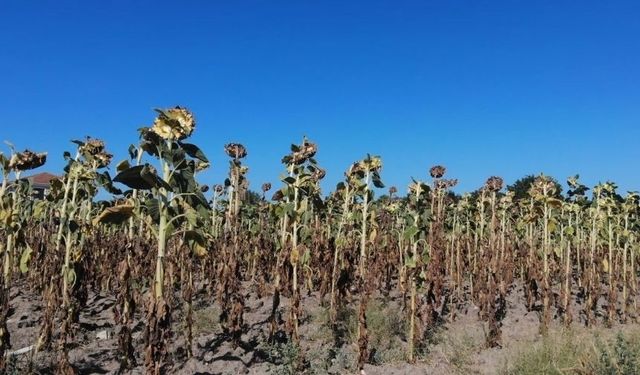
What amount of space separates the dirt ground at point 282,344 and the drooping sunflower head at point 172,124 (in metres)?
2.78

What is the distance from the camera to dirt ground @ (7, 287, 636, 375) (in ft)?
19.6

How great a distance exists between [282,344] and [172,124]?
2.99 meters

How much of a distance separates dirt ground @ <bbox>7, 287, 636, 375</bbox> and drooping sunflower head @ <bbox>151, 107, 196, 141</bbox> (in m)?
2.78

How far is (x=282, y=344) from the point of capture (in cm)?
585

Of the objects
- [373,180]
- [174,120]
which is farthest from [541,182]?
[174,120]

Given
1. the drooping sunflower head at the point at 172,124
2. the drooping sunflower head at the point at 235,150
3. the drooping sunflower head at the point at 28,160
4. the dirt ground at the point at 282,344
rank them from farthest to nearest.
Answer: the drooping sunflower head at the point at 235,150 → the dirt ground at the point at 282,344 → the drooping sunflower head at the point at 28,160 → the drooping sunflower head at the point at 172,124

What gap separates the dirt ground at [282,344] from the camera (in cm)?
598

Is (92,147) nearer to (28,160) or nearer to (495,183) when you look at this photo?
(28,160)

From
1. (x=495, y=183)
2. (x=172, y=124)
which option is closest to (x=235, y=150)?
(x=172, y=124)

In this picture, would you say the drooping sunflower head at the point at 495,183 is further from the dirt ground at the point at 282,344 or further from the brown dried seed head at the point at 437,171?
the dirt ground at the point at 282,344

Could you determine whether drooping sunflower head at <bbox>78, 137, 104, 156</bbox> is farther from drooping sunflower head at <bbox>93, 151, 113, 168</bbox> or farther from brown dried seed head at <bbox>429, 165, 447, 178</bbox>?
brown dried seed head at <bbox>429, 165, 447, 178</bbox>

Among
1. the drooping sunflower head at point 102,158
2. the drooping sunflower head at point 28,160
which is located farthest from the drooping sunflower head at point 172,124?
the drooping sunflower head at point 102,158

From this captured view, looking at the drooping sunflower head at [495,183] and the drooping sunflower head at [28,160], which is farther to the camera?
the drooping sunflower head at [495,183]

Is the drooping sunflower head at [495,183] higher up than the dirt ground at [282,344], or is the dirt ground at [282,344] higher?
the drooping sunflower head at [495,183]
